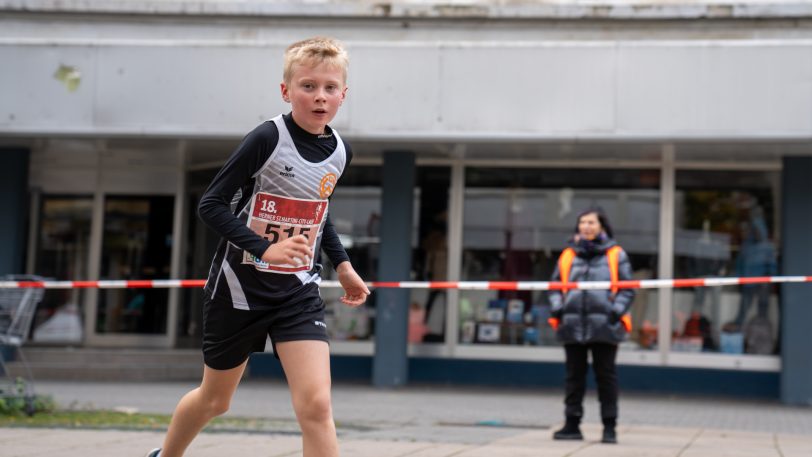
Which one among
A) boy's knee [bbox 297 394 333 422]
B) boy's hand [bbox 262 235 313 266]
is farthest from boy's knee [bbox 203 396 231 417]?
boy's hand [bbox 262 235 313 266]

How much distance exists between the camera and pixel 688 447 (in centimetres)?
784

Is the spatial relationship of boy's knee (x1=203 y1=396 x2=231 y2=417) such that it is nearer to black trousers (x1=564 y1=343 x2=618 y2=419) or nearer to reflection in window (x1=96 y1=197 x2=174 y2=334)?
black trousers (x1=564 y1=343 x2=618 y2=419)

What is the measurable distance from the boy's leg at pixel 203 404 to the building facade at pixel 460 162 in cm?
837

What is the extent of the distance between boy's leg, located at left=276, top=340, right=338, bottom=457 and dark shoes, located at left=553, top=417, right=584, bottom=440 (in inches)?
176

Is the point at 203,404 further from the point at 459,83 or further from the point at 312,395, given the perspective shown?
the point at 459,83

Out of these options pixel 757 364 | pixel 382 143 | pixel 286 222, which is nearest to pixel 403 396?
pixel 382 143

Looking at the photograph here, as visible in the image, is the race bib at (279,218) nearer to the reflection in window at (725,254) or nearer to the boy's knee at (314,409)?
the boy's knee at (314,409)

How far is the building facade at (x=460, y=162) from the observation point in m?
12.3

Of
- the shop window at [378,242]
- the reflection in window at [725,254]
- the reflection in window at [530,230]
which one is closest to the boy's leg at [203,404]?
the shop window at [378,242]

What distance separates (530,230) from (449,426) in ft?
18.5

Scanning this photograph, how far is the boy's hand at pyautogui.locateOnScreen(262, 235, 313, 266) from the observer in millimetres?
3898

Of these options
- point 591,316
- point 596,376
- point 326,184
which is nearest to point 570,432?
point 596,376

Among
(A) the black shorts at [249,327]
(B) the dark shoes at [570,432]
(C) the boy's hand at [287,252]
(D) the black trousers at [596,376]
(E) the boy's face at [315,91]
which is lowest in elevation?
(B) the dark shoes at [570,432]

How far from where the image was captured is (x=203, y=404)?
14.4ft
